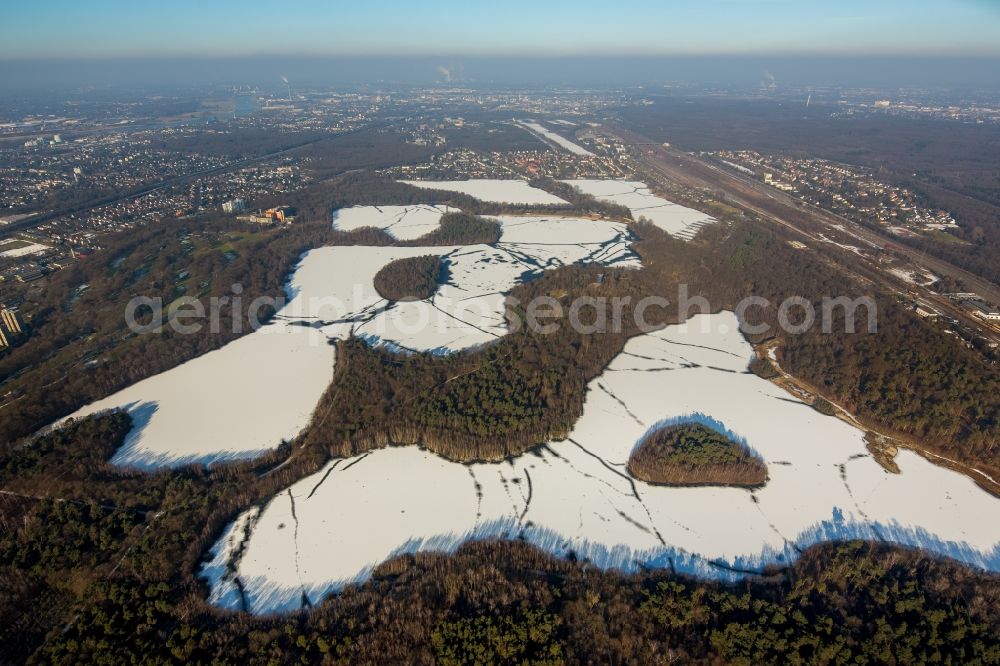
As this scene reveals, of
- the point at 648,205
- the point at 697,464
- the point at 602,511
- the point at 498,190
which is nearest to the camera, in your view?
the point at 602,511

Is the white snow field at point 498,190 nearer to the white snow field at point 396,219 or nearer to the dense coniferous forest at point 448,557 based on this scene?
the white snow field at point 396,219

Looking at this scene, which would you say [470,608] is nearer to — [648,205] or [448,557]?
[448,557]

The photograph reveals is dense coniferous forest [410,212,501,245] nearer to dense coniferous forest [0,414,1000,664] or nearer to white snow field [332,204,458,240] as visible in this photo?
white snow field [332,204,458,240]

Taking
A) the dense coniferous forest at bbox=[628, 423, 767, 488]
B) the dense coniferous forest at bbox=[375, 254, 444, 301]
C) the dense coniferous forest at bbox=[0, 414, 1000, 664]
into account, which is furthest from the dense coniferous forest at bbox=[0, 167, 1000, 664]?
the dense coniferous forest at bbox=[375, 254, 444, 301]

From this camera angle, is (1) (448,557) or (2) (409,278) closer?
(1) (448,557)

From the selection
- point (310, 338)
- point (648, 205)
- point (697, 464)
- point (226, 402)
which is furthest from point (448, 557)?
point (648, 205)

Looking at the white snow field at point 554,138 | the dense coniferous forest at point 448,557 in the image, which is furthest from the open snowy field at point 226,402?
the white snow field at point 554,138
